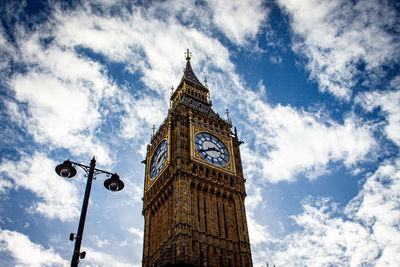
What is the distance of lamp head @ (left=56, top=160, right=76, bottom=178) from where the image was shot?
55.8 feet

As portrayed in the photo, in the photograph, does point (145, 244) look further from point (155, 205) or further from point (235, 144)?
point (235, 144)

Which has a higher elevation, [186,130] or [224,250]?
[186,130]

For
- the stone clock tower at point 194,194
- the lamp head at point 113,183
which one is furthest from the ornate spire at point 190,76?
the lamp head at point 113,183

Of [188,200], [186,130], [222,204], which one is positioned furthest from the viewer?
[186,130]

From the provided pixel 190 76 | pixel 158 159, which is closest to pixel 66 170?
pixel 158 159

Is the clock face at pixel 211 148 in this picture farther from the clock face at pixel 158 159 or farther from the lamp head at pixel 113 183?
the lamp head at pixel 113 183

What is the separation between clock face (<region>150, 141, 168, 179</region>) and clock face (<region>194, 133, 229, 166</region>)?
4.51 meters

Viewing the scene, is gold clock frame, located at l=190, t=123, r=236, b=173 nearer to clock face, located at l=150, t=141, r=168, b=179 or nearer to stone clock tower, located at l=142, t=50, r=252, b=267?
stone clock tower, located at l=142, t=50, r=252, b=267

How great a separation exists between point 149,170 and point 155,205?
750cm

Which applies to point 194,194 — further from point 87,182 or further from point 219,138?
point 87,182

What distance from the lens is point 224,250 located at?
4000 centimetres

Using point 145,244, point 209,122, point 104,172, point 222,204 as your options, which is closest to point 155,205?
point 145,244

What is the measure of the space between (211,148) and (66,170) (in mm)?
33954

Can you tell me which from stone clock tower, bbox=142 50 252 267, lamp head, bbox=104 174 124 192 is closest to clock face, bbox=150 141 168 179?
stone clock tower, bbox=142 50 252 267
